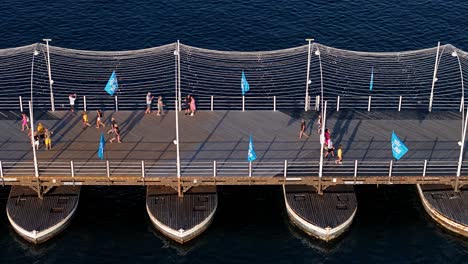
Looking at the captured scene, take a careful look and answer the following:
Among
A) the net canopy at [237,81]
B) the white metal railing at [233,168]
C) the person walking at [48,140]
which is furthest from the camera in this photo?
the net canopy at [237,81]

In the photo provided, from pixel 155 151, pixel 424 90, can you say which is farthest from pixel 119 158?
pixel 424 90

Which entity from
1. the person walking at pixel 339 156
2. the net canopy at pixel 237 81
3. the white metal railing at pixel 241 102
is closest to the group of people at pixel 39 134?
the white metal railing at pixel 241 102

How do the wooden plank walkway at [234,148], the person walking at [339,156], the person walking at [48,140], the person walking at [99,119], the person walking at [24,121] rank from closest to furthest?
the wooden plank walkway at [234,148], the person walking at [339,156], the person walking at [48,140], the person walking at [24,121], the person walking at [99,119]

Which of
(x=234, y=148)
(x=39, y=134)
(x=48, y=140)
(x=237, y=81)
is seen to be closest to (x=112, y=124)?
(x=48, y=140)

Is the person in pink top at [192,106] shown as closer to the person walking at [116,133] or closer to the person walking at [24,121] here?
the person walking at [116,133]

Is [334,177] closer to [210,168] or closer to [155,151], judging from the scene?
[210,168]

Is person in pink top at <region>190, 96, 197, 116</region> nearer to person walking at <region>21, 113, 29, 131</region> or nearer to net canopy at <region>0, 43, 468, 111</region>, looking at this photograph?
net canopy at <region>0, 43, 468, 111</region>

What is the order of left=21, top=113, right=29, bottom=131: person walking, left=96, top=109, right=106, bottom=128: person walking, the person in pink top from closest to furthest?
left=21, top=113, right=29, bottom=131: person walking → left=96, top=109, right=106, bottom=128: person walking → the person in pink top

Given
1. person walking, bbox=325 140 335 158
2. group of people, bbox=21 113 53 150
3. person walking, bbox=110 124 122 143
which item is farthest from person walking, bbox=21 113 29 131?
person walking, bbox=325 140 335 158
